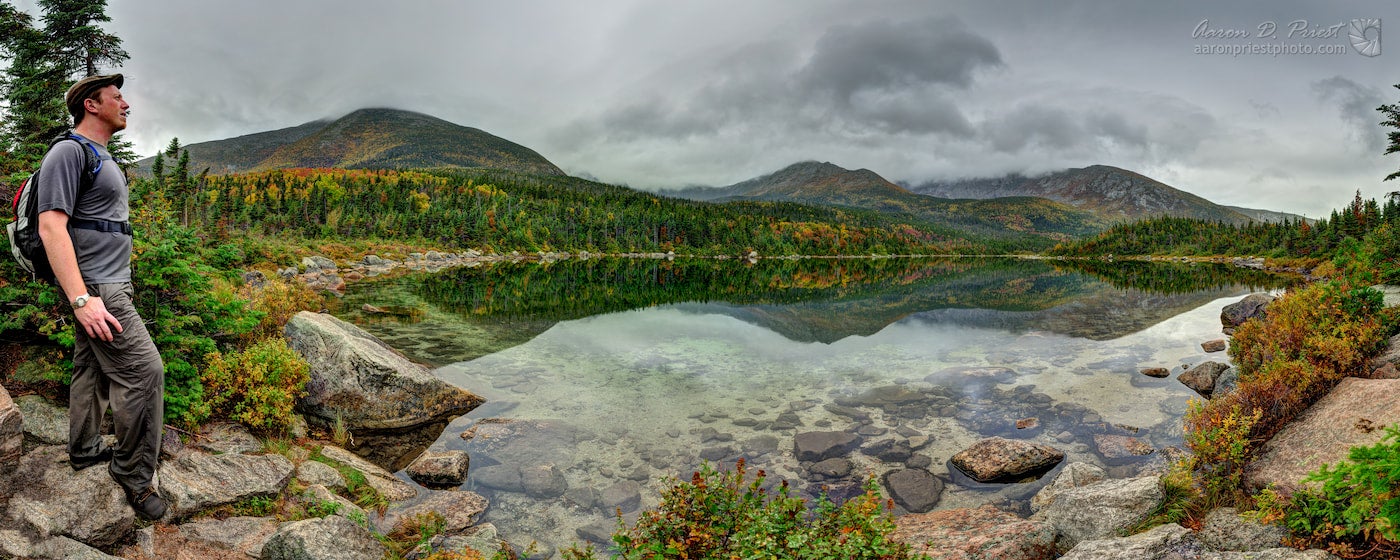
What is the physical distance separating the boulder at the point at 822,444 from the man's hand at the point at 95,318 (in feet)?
35.6

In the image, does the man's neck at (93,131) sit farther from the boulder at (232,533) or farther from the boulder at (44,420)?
the boulder at (232,533)

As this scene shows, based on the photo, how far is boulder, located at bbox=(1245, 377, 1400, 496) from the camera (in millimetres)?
7250

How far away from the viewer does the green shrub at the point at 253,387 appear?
9.47 metres

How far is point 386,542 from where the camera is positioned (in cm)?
740

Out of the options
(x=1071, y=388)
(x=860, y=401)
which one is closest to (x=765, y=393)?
(x=860, y=401)

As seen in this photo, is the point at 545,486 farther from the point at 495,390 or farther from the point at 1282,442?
the point at 1282,442

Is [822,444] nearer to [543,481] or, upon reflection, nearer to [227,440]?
[543,481]

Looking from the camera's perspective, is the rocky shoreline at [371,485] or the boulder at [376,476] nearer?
the rocky shoreline at [371,485]

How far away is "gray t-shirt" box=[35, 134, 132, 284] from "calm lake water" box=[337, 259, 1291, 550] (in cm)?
607

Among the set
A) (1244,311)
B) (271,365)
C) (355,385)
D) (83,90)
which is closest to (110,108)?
(83,90)

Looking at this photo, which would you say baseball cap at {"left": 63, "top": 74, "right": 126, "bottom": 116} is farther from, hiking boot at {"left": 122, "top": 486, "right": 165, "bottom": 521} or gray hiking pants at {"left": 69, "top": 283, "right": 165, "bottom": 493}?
hiking boot at {"left": 122, "top": 486, "right": 165, "bottom": 521}

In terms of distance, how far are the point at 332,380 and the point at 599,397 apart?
6782 mm

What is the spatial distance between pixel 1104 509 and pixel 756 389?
1134 cm

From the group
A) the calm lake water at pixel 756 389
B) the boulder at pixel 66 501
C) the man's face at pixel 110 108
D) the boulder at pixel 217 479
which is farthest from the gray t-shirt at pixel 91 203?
the calm lake water at pixel 756 389
